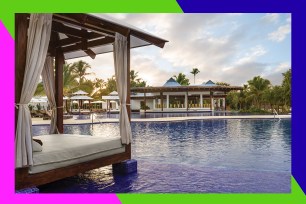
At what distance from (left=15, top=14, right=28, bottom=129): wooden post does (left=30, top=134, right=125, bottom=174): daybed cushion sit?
2.48ft

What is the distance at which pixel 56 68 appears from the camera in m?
6.88

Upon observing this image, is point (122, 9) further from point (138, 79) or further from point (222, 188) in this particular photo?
point (138, 79)

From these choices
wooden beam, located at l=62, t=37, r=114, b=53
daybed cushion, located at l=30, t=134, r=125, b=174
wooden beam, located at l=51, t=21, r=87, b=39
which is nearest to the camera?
daybed cushion, located at l=30, t=134, r=125, b=174

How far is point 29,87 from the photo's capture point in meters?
3.85

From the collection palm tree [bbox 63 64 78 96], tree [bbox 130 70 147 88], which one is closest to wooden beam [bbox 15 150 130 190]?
palm tree [bbox 63 64 78 96]

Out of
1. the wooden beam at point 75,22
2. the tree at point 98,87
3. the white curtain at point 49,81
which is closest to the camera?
the wooden beam at point 75,22

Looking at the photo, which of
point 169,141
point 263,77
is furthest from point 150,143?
point 263,77

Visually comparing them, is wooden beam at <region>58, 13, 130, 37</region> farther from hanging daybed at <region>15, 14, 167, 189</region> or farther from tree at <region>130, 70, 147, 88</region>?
tree at <region>130, 70, 147, 88</region>

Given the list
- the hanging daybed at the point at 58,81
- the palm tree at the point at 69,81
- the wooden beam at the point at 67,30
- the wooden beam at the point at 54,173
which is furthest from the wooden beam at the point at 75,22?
the palm tree at the point at 69,81

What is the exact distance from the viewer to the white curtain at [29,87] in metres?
3.79

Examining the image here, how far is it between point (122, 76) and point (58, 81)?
2.13m

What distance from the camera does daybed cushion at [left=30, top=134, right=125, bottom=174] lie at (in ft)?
13.6

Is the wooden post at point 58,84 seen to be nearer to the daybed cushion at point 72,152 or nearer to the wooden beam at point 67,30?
the wooden beam at point 67,30

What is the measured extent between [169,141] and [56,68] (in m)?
4.78
